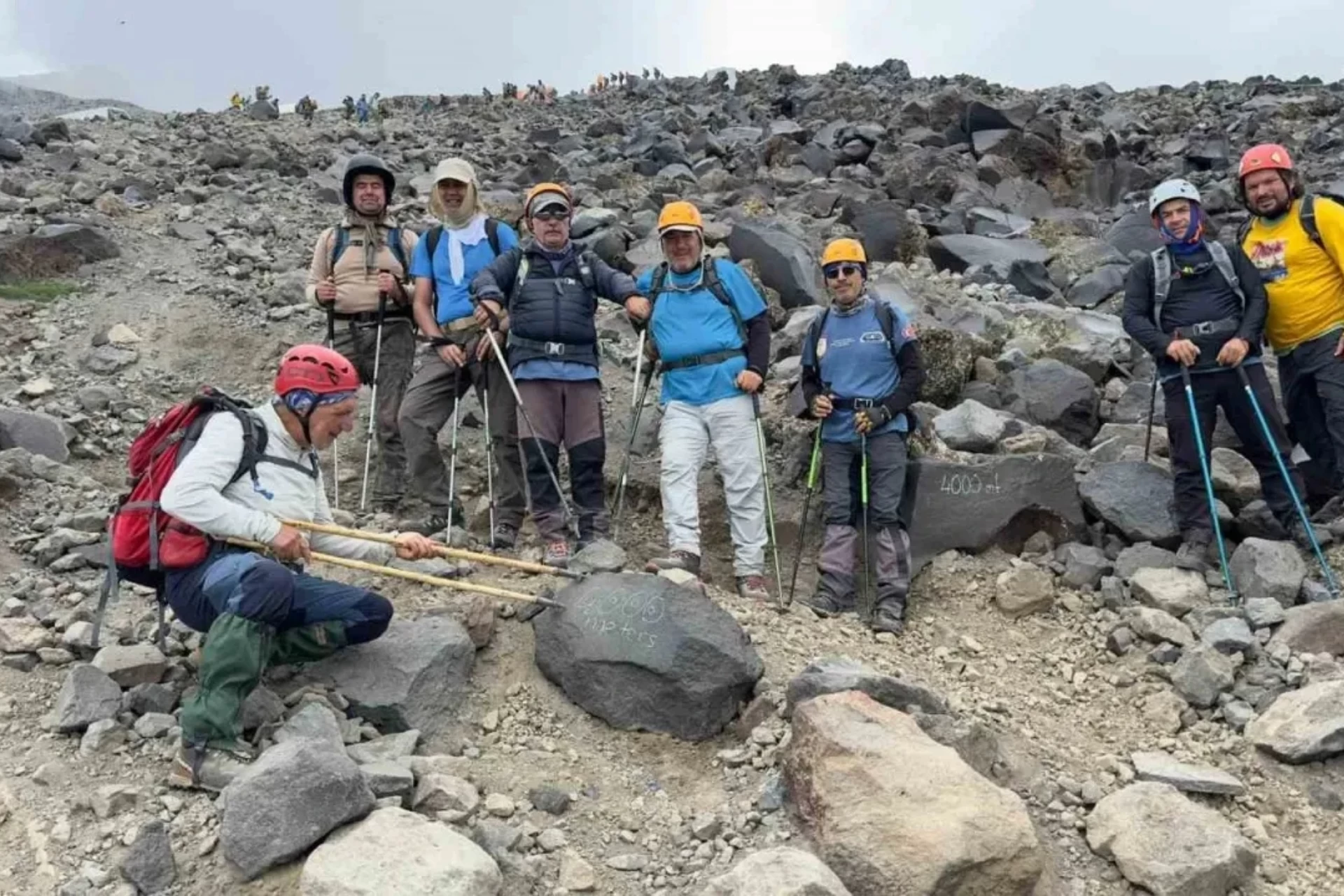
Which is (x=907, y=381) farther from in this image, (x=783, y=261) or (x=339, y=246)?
(x=783, y=261)

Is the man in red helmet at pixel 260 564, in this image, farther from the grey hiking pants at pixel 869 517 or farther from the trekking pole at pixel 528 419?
the grey hiking pants at pixel 869 517

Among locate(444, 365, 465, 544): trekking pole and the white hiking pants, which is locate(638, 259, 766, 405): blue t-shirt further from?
locate(444, 365, 465, 544): trekking pole

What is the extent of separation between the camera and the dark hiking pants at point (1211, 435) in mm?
8453

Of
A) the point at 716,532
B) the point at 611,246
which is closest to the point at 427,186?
the point at 611,246

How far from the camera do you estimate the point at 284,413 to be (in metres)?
5.89

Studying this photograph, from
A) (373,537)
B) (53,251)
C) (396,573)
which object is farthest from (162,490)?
(53,251)

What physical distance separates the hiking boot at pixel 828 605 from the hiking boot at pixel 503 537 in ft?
7.66

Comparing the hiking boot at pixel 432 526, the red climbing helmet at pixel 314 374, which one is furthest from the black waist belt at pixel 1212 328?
the red climbing helmet at pixel 314 374

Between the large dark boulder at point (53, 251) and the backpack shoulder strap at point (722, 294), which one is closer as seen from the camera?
the backpack shoulder strap at point (722, 294)

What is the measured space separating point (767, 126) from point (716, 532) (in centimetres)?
2531

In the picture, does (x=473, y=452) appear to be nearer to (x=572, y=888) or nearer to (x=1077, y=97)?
(x=572, y=888)

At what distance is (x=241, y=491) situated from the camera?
18.9ft

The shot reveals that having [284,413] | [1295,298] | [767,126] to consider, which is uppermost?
[767,126]

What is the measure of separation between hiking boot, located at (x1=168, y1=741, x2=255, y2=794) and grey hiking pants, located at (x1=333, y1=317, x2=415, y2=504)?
422cm
